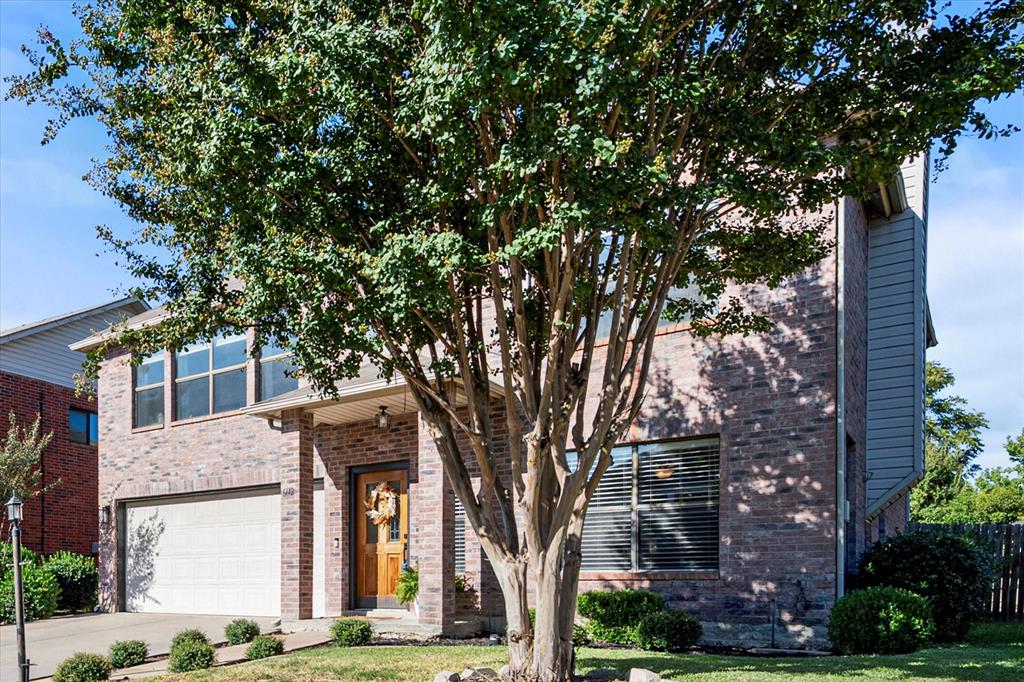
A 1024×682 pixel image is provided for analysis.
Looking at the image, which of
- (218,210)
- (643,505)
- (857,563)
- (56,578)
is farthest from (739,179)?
(56,578)

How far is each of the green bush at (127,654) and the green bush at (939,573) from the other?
8.99m

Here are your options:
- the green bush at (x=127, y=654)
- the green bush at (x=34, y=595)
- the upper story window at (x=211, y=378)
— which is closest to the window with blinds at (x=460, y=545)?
the green bush at (x=127, y=654)

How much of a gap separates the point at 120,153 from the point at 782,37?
280 inches

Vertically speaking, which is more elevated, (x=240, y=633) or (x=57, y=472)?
(x=57, y=472)

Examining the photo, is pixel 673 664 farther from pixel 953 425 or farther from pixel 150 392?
pixel 953 425

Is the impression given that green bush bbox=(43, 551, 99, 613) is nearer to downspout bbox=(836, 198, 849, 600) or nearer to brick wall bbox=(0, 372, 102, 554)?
brick wall bbox=(0, 372, 102, 554)

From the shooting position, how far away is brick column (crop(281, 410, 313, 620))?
14422 mm

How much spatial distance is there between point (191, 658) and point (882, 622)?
304 inches

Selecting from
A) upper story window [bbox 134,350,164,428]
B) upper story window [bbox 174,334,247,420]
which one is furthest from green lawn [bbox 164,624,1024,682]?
upper story window [bbox 134,350,164,428]

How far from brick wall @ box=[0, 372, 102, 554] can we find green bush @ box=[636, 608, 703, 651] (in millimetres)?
16344

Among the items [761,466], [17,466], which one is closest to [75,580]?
[17,466]

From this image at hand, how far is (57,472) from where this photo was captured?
2392 centimetres

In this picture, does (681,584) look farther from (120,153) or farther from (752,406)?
(120,153)

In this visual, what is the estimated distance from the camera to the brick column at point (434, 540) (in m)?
12.9
